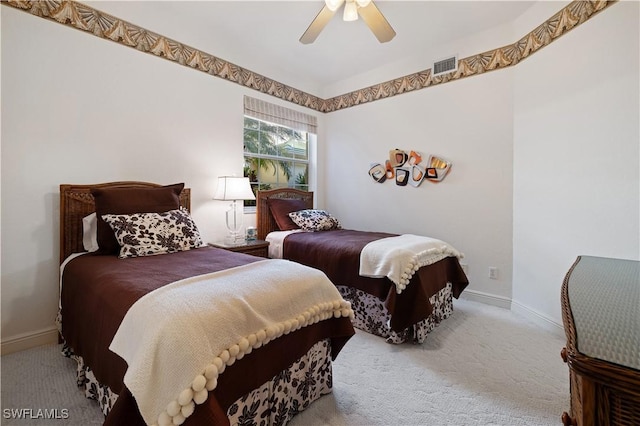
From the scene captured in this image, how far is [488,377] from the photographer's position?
1.76 m

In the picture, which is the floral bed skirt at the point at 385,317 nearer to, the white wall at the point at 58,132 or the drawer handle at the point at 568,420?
the drawer handle at the point at 568,420

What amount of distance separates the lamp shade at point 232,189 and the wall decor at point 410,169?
1774 millimetres

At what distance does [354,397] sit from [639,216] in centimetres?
210

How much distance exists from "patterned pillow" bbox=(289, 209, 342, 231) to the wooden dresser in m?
2.61

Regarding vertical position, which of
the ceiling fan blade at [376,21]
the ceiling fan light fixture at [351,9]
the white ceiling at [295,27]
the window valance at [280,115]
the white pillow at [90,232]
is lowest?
the white pillow at [90,232]

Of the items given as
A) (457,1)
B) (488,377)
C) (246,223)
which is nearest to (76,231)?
(246,223)

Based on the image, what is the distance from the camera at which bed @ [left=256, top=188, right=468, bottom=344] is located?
2.12m

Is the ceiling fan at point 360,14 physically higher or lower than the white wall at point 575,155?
higher

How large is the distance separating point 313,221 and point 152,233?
177 centimetres

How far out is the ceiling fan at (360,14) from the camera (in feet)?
7.06

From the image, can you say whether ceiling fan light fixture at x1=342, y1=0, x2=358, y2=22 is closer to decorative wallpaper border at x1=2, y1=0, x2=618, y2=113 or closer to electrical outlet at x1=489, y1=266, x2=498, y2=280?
decorative wallpaper border at x1=2, y1=0, x2=618, y2=113

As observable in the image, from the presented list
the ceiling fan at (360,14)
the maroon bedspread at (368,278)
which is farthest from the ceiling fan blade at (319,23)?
the maroon bedspread at (368,278)

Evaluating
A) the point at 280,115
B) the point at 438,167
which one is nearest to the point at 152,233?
the point at 280,115

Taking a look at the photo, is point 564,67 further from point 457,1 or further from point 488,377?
point 488,377
